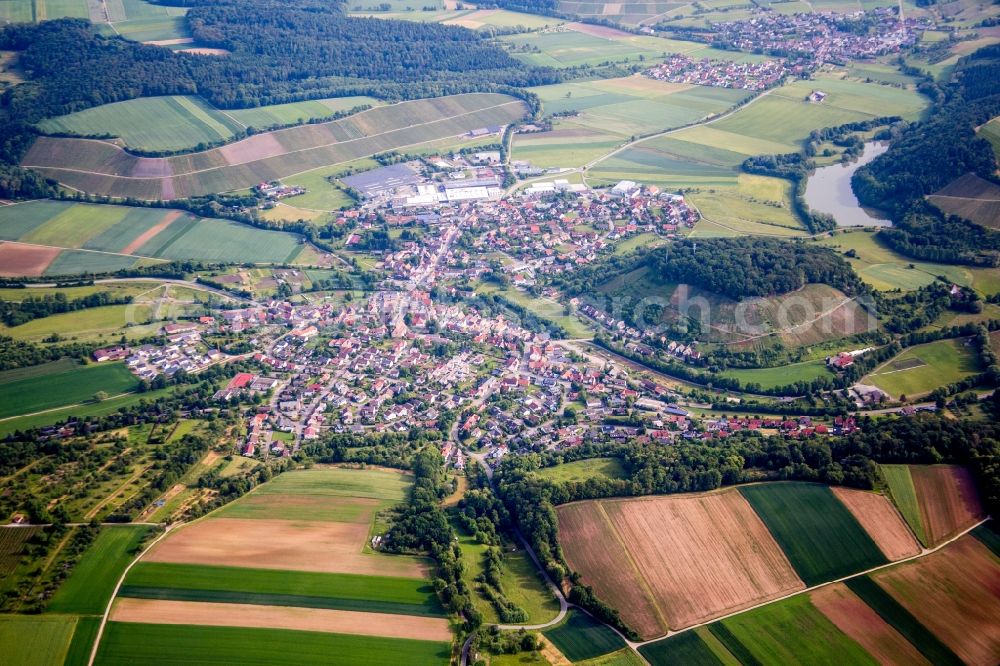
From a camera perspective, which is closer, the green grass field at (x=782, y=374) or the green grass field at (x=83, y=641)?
the green grass field at (x=83, y=641)

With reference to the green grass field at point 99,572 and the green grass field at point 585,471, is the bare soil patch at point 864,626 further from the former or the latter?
the green grass field at point 99,572

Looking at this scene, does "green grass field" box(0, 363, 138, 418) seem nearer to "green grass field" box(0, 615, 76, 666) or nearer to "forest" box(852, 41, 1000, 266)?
"green grass field" box(0, 615, 76, 666)

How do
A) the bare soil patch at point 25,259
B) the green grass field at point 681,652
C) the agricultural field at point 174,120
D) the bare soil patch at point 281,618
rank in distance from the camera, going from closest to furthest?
the green grass field at point 681,652, the bare soil patch at point 281,618, the bare soil patch at point 25,259, the agricultural field at point 174,120

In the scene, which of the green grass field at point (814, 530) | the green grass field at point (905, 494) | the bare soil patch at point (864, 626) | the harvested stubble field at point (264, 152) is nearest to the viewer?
the bare soil patch at point (864, 626)

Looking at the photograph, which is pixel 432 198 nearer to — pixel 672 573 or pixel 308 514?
pixel 308 514

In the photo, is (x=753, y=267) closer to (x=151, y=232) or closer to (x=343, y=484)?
(x=343, y=484)

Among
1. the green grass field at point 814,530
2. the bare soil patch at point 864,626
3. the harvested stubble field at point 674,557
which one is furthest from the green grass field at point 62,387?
the bare soil patch at point 864,626

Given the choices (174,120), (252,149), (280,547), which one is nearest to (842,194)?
(252,149)
